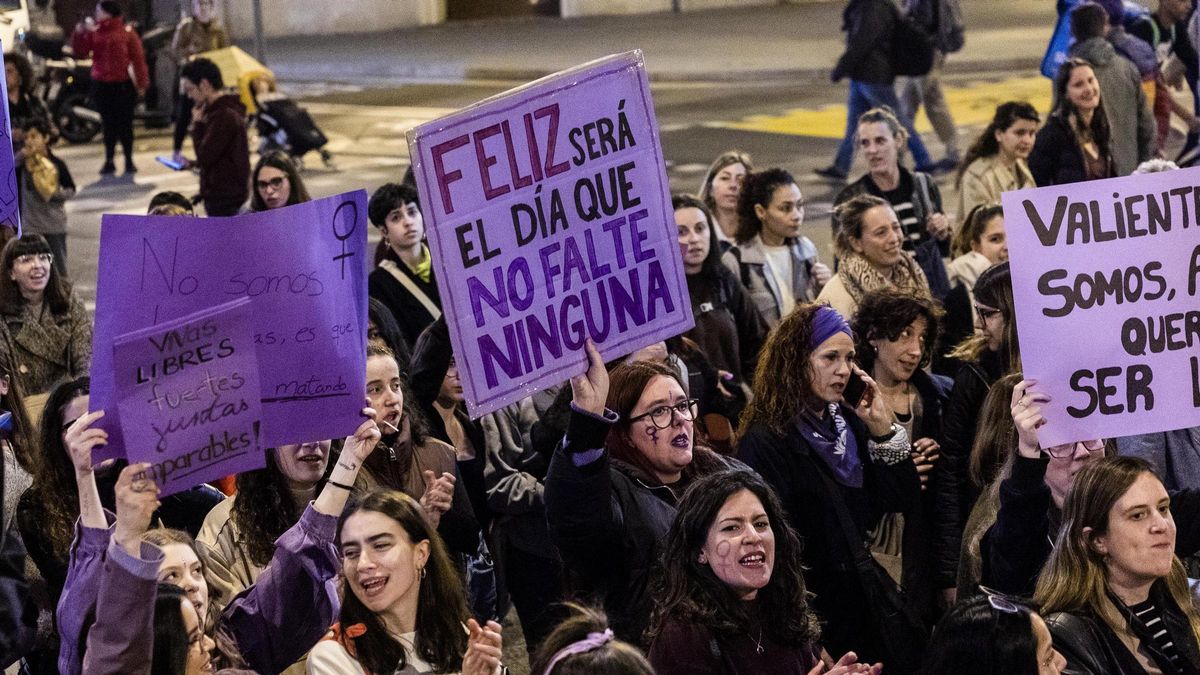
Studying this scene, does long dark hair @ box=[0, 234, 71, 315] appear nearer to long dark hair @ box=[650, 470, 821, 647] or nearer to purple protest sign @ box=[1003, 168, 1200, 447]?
long dark hair @ box=[650, 470, 821, 647]

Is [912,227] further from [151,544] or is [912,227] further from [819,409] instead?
[151,544]

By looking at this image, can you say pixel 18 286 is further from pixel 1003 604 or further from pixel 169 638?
pixel 1003 604

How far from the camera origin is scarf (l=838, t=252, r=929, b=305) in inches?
330

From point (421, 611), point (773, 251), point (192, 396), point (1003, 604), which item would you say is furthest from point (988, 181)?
point (192, 396)

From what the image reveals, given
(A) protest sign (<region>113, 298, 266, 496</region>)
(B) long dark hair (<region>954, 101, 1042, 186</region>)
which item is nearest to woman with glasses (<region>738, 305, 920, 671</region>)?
(A) protest sign (<region>113, 298, 266, 496</region>)

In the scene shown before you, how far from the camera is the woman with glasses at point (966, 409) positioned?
6750mm

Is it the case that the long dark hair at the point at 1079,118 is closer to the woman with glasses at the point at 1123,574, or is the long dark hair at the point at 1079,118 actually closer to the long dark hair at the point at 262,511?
the woman with glasses at the point at 1123,574

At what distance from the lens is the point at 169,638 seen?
476 cm

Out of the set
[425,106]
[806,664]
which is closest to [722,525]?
[806,664]

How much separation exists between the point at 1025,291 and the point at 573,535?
5.00 ft

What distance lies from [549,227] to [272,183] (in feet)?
14.6

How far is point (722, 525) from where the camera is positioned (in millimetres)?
5207

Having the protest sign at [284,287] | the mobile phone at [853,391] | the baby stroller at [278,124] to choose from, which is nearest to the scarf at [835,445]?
the mobile phone at [853,391]

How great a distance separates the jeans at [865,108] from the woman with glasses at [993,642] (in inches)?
478
